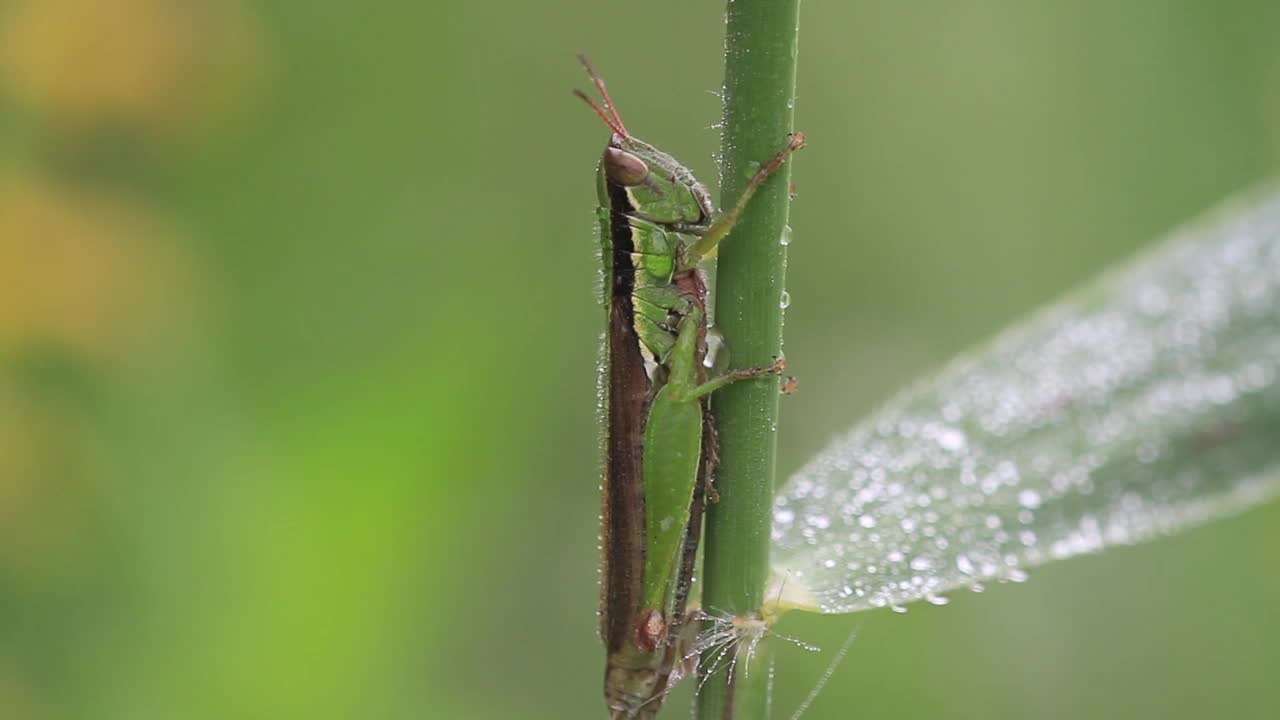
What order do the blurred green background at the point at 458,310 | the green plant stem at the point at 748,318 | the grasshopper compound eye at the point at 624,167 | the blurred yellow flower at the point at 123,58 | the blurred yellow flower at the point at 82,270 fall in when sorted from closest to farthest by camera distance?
the green plant stem at the point at 748,318
the grasshopper compound eye at the point at 624,167
the blurred green background at the point at 458,310
the blurred yellow flower at the point at 82,270
the blurred yellow flower at the point at 123,58

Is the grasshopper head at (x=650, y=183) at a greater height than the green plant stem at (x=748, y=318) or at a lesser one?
greater

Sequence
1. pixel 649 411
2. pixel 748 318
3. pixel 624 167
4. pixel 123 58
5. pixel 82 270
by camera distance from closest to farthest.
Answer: pixel 748 318 < pixel 649 411 < pixel 624 167 < pixel 82 270 < pixel 123 58

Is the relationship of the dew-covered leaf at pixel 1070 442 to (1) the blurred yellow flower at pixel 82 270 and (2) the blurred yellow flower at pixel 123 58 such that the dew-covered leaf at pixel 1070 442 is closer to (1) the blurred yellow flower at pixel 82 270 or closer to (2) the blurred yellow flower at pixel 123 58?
(1) the blurred yellow flower at pixel 82 270

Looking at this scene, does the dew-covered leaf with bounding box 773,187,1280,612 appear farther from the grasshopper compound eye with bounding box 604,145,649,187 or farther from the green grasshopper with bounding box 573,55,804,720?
the grasshopper compound eye with bounding box 604,145,649,187

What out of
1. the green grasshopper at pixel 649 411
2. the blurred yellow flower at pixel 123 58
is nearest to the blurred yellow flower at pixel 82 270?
the blurred yellow flower at pixel 123 58

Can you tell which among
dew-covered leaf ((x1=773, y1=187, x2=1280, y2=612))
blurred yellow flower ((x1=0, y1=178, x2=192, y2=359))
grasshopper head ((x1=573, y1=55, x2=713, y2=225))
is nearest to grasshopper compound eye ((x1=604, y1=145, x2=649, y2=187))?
grasshopper head ((x1=573, y1=55, x2=713, y2=225))

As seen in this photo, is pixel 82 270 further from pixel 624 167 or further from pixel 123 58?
pixel 624 167

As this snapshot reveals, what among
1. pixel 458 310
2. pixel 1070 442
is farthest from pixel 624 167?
pixel 1070 442
